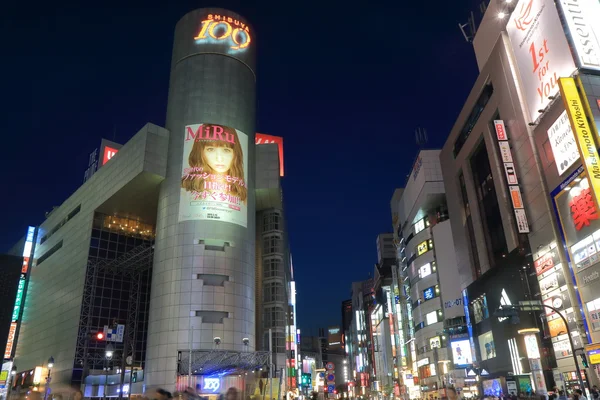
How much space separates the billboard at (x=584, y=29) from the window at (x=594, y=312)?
16339 millimetres

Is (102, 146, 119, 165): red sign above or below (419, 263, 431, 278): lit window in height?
above

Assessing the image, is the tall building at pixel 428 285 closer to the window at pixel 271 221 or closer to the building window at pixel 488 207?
the building window at pixel 488 207

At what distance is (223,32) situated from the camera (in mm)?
65125

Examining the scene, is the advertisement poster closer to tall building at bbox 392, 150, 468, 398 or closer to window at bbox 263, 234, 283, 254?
window at bbox 263, 234, 283, 254

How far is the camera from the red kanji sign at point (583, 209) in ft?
103

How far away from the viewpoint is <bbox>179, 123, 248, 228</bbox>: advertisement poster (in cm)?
5469

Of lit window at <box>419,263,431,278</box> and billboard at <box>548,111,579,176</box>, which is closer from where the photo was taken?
billboard at <box>548,111,579,176</box>

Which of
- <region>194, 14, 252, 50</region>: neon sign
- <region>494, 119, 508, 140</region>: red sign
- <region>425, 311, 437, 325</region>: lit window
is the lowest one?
<region>425, 311, 437, 325</region>: lit window

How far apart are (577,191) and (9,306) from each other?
8157 cm

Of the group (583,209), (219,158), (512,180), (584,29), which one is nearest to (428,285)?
(512,180)

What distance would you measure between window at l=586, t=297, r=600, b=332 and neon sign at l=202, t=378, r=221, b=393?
3521cm

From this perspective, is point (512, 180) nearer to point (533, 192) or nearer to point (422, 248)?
point (533, 192)

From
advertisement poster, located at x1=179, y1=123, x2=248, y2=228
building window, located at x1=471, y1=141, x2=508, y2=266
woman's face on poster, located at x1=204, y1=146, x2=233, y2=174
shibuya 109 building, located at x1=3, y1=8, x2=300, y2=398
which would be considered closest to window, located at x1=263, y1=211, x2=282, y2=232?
shibuya 109 building, located at x1=3, y1=8, x2=300, y2=398

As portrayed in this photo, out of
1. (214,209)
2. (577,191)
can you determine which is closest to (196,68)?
(214,209)
